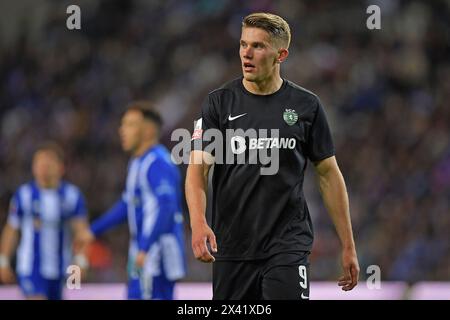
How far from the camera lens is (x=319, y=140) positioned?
15.8ft

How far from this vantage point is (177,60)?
1445 cm

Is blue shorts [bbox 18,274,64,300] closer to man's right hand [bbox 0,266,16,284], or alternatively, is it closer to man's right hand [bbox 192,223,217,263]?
man's right hand [bbox 0,266,16,284]

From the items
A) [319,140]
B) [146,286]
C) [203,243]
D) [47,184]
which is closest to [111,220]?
[146,286]

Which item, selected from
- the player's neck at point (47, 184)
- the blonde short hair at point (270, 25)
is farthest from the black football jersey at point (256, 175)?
the player's neck at point (47, 184)

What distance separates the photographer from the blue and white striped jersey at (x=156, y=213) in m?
7.35

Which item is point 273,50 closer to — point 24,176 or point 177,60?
point 24,176

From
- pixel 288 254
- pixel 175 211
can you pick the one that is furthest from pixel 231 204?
pixel 175 211

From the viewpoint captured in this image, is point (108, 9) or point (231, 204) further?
point (108, 9)

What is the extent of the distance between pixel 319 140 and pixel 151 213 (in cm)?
284

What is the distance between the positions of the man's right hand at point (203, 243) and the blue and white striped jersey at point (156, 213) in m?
2.98

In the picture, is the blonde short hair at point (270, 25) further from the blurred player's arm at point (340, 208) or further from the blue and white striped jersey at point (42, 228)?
the blue and white striped jersey at point (42, 228)
